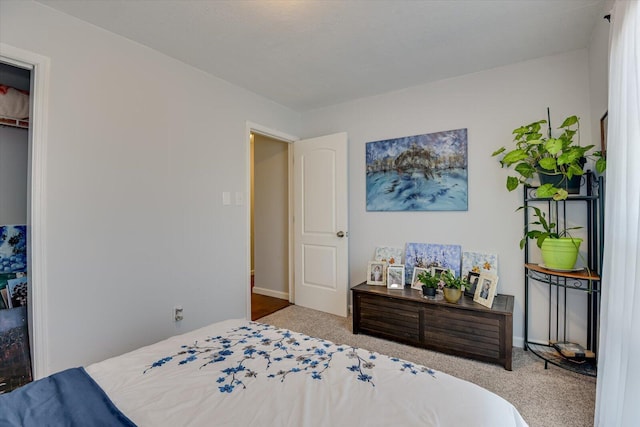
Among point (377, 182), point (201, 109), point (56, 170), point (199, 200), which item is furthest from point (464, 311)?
point (56, 170)

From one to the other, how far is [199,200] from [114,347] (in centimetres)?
126

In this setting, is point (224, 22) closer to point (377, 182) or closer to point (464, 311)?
point (377, 182)

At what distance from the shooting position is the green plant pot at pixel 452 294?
8.00 feet

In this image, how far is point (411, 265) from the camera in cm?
307

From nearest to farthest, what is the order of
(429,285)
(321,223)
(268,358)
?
(268,358)
(429,285)
(321,223)

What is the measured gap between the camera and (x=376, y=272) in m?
3.13

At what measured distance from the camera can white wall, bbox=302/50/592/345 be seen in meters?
2.46

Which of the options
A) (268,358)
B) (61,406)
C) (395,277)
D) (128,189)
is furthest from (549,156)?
(128,189)

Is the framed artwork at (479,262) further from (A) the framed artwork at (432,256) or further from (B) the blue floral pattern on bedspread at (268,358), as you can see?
(B) the blue floral pattern on bedspread at (268,358)

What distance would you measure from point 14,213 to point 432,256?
3543 millimetres

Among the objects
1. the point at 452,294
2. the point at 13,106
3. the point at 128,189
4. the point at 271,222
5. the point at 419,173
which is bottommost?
the point at 452,294

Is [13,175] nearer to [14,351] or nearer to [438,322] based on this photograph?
[14,351]

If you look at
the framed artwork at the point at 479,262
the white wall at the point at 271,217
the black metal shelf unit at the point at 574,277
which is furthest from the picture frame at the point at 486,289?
the white wall at the point at 271,217

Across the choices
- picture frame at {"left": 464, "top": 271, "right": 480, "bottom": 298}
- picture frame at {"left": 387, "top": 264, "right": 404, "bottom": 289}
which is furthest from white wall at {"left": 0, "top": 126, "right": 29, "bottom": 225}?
picture frame at {"left": 464, "top": 271, "right": 480, "bottom": 298}
